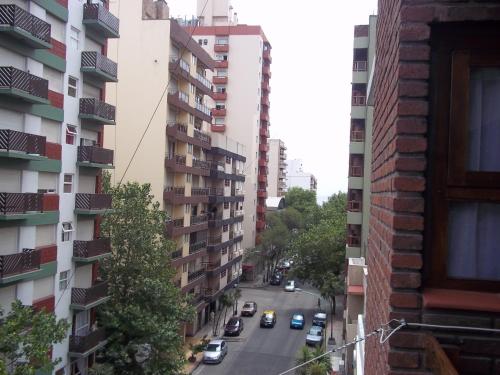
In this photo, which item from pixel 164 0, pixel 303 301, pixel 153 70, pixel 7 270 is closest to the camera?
pixel 7 270

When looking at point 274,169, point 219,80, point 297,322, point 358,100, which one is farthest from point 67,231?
point 274,169

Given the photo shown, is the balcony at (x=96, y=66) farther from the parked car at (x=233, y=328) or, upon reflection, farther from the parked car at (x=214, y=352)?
the parked car at (x=233, y=328)

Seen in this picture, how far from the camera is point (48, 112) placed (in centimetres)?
1745

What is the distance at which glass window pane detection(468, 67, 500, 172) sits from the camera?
2814 millimetres

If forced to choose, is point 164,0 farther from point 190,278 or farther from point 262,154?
point 262,154

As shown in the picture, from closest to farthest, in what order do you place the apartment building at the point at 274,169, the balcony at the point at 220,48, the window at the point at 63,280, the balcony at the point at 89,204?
the window at the point at 63,280, the balcony at the point at 89,204, the balcony at the point at 220,48, the apartment building at the point at 274,169

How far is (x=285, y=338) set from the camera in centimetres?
3678

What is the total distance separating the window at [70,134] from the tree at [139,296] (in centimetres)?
320

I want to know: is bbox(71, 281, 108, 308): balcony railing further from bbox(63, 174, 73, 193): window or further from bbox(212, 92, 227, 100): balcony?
bbox(212, 92, 227, 100): balcony

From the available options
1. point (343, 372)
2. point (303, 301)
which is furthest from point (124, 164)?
point (303, 301)

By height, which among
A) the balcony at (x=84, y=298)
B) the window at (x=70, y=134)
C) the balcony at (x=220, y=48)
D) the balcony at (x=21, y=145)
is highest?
the balcony at (x=220, y=48)

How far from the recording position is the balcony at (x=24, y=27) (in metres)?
14.6

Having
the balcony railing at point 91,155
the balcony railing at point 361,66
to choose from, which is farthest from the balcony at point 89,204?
the balcony railing at point 361,66

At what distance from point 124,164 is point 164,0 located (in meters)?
9.91
